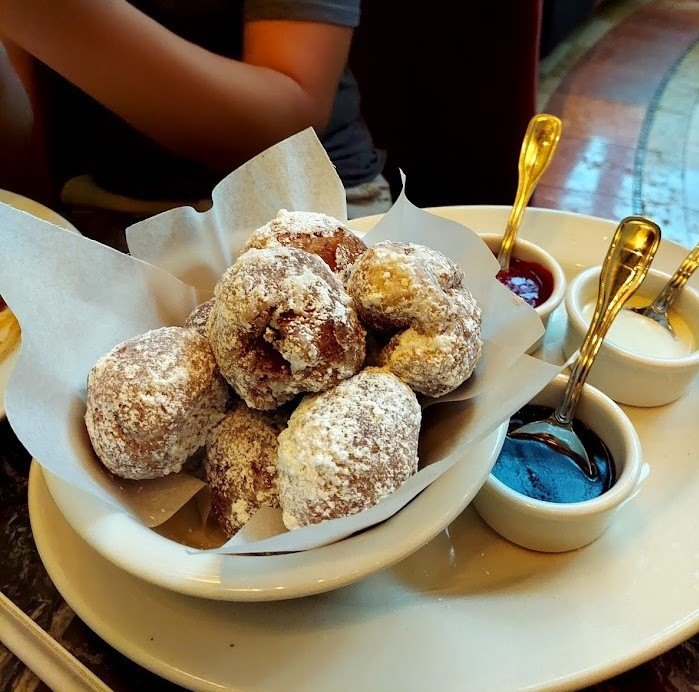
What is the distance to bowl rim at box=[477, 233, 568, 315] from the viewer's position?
98 centimetres

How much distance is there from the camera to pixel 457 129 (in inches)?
67.1

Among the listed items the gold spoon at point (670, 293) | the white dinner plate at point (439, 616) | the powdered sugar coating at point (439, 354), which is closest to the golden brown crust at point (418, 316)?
the powdered sugar coating at point (439, 354)

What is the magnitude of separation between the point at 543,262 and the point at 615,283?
0.72 feet

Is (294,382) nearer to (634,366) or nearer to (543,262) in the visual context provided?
(634,366)

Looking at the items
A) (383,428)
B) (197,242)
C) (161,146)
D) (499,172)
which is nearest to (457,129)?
(499,172)

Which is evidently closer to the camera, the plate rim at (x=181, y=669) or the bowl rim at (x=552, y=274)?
the plate rim at (x=181, y=669)

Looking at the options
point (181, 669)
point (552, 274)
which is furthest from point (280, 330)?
point (552, 274)

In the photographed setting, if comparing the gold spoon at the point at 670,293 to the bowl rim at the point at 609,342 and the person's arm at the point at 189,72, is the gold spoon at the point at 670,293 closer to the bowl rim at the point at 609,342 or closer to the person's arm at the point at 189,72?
the bowl rim at the point at 609,342

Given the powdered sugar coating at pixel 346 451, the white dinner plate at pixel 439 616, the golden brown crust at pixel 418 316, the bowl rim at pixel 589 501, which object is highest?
the golden brown crust at pixel 418 316

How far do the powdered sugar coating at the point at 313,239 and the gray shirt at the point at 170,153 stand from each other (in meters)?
0.64

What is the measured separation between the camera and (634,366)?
2.87 feet

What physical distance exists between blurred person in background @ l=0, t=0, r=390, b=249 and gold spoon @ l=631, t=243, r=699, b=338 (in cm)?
60

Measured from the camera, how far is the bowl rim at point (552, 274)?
98 centimetres

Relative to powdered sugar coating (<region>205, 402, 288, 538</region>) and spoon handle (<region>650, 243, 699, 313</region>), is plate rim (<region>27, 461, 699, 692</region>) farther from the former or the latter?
spoon handle (<region>650, 243, 699, 313</region>)
